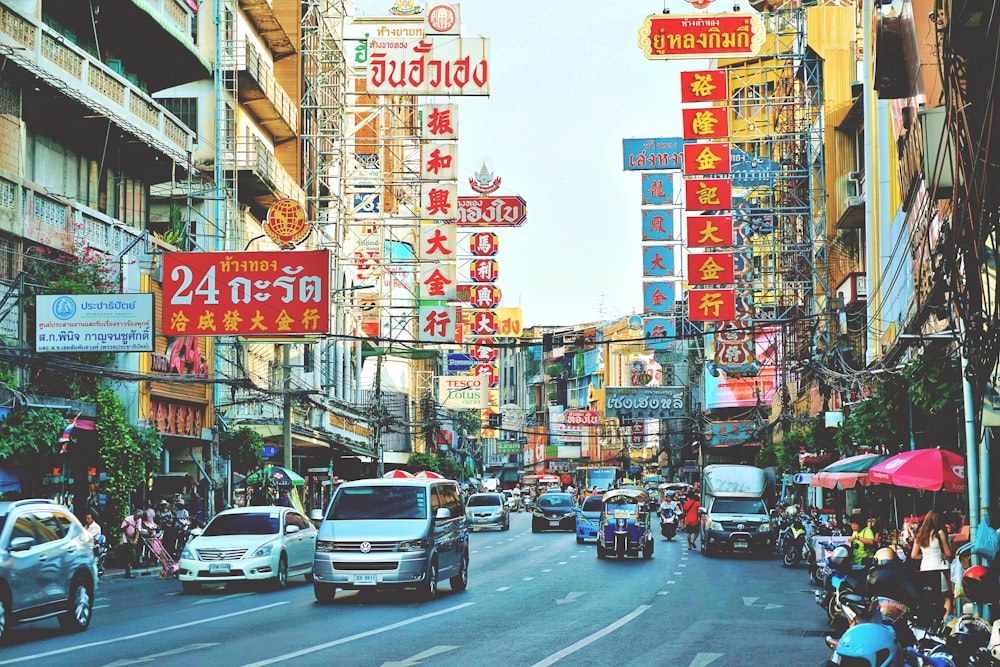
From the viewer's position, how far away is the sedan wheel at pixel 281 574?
26469 millimetres

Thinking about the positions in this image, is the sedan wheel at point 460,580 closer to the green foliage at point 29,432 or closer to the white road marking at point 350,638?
the white road marking at point 350,638

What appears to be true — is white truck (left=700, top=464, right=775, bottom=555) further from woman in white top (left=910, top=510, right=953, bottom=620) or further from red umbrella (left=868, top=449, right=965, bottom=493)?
woman in white top (left=910, top=510, right=953, bottom=620)

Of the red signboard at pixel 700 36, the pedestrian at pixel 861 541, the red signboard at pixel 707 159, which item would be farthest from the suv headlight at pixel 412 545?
the red signboard at pixel 700 36

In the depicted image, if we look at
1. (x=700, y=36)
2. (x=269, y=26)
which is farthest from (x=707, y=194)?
(x=269, y=26)

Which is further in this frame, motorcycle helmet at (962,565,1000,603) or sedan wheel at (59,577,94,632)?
sedan wheel at (59,577,94,632)

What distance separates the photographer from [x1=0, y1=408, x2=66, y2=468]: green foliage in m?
27.6

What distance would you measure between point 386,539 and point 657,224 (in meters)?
36.3

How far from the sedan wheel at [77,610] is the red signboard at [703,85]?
34.5 m

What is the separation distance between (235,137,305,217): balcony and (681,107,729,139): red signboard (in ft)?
50.2

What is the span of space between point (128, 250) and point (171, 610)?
52.6 feet

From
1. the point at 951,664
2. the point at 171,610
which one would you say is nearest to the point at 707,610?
the point at 171,610

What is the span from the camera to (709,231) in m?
48.4

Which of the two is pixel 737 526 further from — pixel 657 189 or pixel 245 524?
pixel 657 189

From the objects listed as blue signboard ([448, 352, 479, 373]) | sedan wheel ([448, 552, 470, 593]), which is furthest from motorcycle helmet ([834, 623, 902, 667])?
blue signboard ([448, 352, 479, 373])
